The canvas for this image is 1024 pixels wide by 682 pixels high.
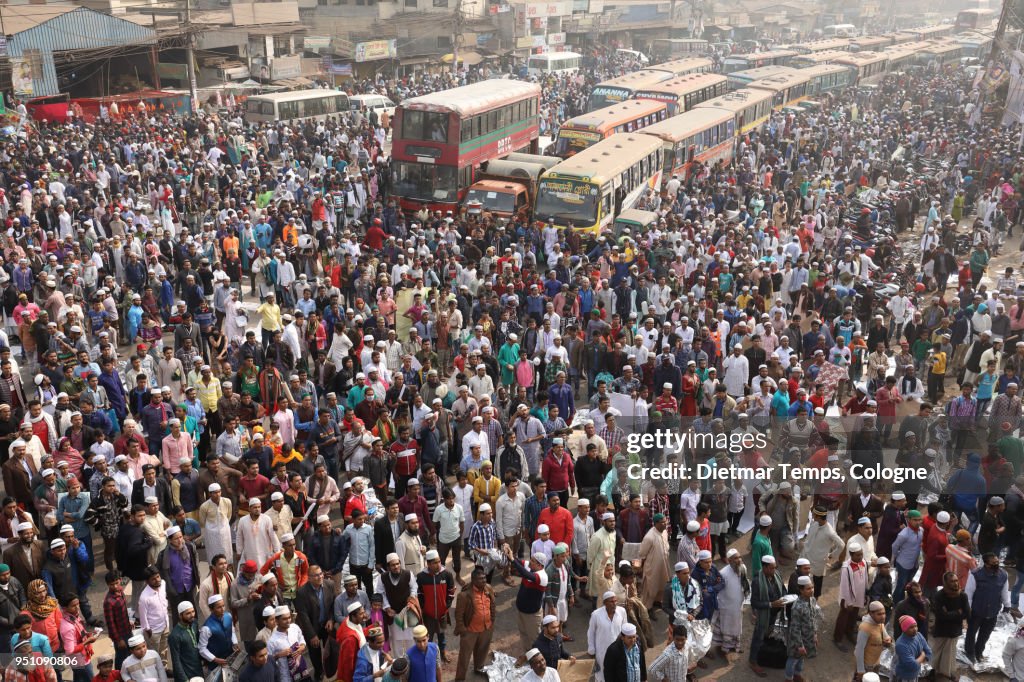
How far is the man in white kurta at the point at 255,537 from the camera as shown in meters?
8.60

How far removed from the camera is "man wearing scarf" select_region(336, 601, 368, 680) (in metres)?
7.34

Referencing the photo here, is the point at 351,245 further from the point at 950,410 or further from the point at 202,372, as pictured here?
the point at 950,410

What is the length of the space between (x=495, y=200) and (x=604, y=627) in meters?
14.9

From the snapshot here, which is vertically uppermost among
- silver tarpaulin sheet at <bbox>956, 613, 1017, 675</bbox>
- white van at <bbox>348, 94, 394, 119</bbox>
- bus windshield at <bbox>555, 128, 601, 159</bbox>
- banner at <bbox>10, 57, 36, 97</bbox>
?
banner at <bbox>10, 57, 36, 97</bbox>

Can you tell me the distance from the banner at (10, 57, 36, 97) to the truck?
64.4ft

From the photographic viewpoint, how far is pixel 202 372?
11.3m

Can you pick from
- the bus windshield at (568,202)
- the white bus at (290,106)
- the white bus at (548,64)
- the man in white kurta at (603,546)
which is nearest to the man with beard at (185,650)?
the man in white kurta at (603,546)

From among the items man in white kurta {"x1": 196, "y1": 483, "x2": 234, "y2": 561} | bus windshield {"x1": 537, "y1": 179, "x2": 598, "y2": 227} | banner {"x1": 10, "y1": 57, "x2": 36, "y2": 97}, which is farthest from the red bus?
banner {"x1": 10, "y1": 57, "x2": 36, "y2": 97}

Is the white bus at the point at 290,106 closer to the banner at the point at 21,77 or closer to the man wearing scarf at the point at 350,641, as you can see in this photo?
the banner at the point at 21,77

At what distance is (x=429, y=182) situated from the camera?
22.8m

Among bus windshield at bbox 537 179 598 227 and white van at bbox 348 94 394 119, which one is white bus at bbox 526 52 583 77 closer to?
white van at bbox 348 94 394 119

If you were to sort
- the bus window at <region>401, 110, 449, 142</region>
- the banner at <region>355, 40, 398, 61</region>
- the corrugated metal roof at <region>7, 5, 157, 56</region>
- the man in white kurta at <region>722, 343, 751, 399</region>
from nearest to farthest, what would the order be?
the man in white kurta at <region>722, 343, 751, 399</region> → the bus window at <region>401, 110, 449, 142</region> → the corrugated metal roof at <region>7, 5, 157, 56</region> → the banner at <region>355, 40, 398, 61</region>

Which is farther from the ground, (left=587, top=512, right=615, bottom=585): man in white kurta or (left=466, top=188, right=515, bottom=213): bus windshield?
(left=466, top=188, right=515, bottom=213): bus windshield

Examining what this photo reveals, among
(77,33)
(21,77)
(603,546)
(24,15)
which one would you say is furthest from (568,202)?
(24,15)
